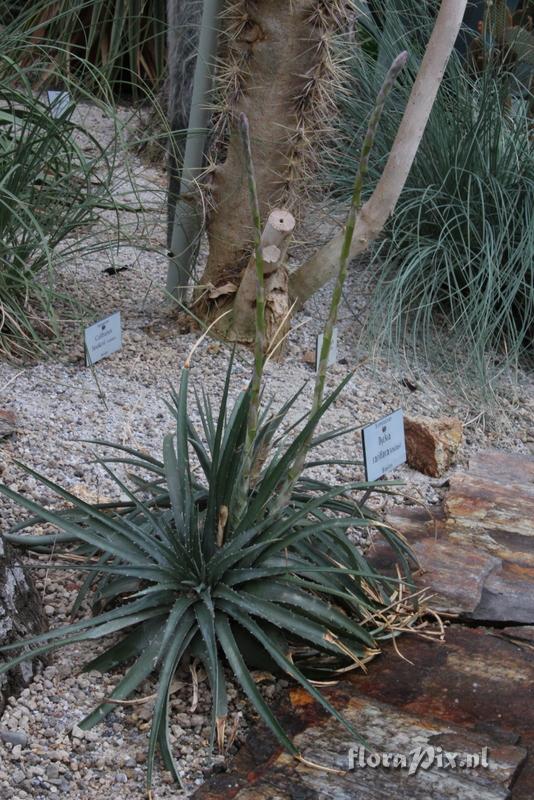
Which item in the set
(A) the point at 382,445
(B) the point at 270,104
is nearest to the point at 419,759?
(A) the point at 382,445

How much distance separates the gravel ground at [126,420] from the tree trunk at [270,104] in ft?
0.81

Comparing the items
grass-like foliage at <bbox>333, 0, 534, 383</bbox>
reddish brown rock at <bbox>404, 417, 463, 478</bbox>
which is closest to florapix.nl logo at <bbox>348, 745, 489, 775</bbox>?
reddish brown rock at <bbox>404, 417, 463, 478</bbox>

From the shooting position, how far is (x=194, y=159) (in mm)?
3412

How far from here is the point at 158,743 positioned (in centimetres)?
172

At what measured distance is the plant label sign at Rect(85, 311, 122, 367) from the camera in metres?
2.99

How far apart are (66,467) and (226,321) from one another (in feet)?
3.40

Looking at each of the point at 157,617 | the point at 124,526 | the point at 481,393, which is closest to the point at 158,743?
the point at 157,617

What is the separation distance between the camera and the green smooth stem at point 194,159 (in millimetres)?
3215

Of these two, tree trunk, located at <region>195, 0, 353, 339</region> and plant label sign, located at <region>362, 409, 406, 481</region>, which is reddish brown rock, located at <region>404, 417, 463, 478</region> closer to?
plant label sign, located at <region>362, 409, 406, 481</region>

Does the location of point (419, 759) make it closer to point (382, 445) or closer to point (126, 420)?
point (382, 445)

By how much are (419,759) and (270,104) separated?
2.10 metres

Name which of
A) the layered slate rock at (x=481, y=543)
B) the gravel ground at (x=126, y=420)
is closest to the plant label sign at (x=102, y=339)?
the gravel ground at (x=126, y=420)

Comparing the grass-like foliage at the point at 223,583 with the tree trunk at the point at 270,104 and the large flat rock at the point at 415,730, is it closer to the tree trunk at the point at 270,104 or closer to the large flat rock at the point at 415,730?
the large flat rock at the point at 415,730

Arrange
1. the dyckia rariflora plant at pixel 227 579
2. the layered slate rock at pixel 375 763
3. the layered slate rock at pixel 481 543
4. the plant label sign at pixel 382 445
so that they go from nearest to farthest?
the layered slate rock at pixel 375 763 < the dyckia rariflora plant at pixel 227 579 < the layered slate rock at pixel 481 543 < the plant label sign at pixel 382 445
